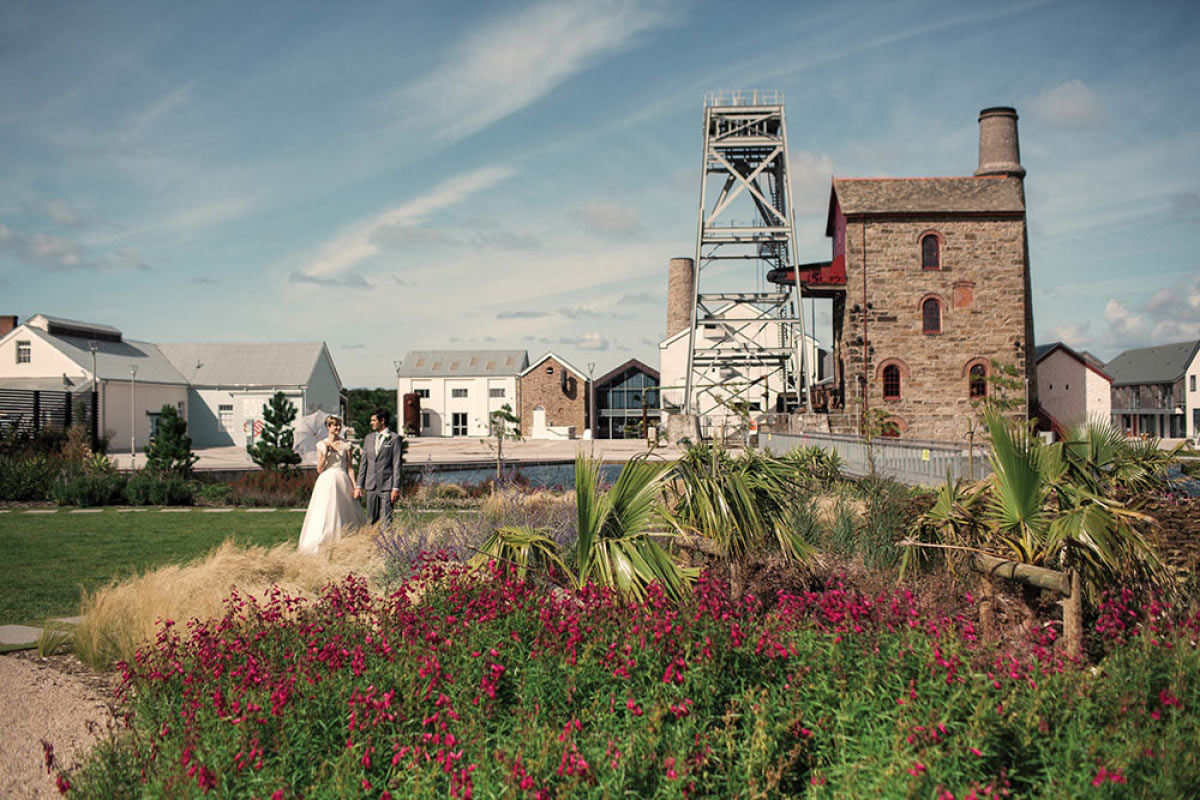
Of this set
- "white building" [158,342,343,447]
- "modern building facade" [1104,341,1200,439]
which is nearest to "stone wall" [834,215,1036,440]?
"white building" [158,342,343,447]

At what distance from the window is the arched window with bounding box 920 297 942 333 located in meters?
2.31

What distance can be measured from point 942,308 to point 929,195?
4.95 m

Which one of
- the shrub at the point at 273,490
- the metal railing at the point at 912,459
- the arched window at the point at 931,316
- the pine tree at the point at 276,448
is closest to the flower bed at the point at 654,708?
the metal railing at the point at 912,459

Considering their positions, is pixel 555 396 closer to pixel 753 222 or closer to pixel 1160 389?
pixel 753 222

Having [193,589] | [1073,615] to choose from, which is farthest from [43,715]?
[1073,615]

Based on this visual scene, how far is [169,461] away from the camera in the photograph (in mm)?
20531

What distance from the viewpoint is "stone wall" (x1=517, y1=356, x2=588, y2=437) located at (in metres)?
62.5

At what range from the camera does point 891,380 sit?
3700 centimetres

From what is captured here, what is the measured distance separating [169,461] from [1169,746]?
834 inches

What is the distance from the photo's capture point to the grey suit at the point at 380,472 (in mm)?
11180

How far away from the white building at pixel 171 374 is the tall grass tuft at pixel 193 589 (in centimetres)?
3739

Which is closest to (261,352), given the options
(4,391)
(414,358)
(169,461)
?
(414,358)

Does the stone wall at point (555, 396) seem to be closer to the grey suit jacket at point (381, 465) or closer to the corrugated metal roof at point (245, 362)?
the corrugated metal roof at point (245, 362)

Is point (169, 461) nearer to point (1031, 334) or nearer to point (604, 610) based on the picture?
point (604, 610)
